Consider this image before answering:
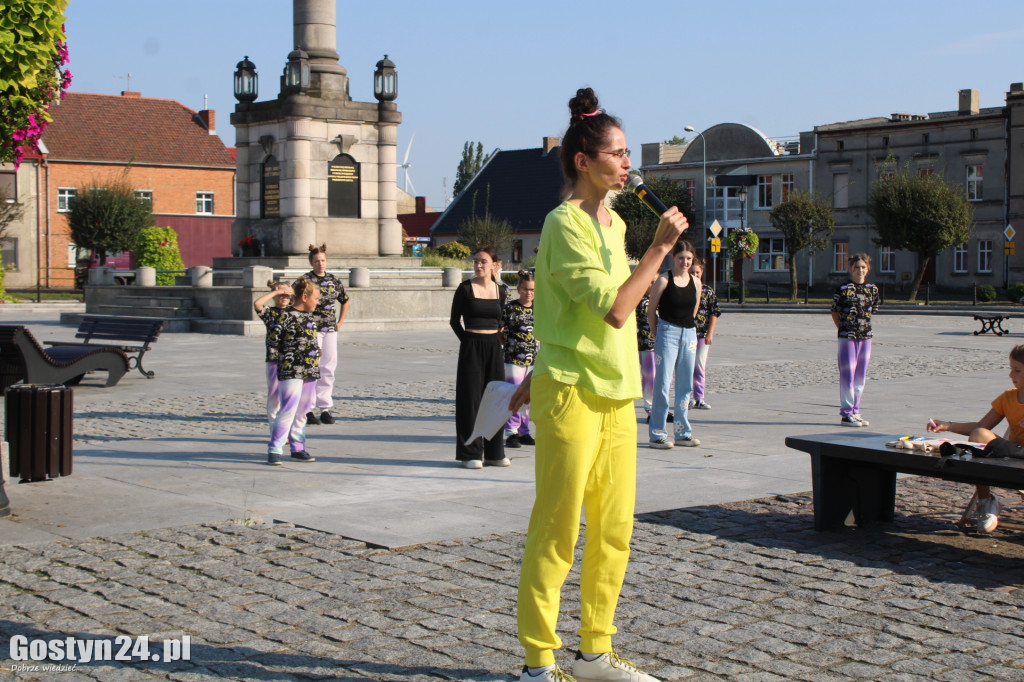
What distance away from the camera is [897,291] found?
58.4 m

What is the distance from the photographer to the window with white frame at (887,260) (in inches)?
2341

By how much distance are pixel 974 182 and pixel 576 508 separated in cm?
5798

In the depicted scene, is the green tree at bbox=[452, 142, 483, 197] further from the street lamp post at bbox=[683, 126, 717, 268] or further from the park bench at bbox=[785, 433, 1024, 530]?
the park bench at bbox=[785, 433, 1024, 530]

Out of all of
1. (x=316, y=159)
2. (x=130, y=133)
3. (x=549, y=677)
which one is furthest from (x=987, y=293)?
(x=549, y=677)

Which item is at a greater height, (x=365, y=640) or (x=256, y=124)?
(x=256, y=124)

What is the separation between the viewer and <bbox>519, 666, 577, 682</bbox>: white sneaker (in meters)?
3.92

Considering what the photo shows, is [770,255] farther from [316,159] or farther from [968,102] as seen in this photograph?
[316,159]

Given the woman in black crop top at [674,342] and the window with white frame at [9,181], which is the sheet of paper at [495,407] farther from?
the window with white frame at [9,181]

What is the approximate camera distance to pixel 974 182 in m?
56.4

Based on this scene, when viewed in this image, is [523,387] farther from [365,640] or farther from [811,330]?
[811,330]

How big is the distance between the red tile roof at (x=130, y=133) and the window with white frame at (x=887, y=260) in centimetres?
3793

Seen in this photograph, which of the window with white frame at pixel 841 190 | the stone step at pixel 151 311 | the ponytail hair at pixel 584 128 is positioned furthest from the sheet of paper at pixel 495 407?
the window with white frame at pixel 841 190

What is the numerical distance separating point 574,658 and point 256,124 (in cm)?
2450

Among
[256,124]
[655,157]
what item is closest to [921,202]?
A: [655,157]
